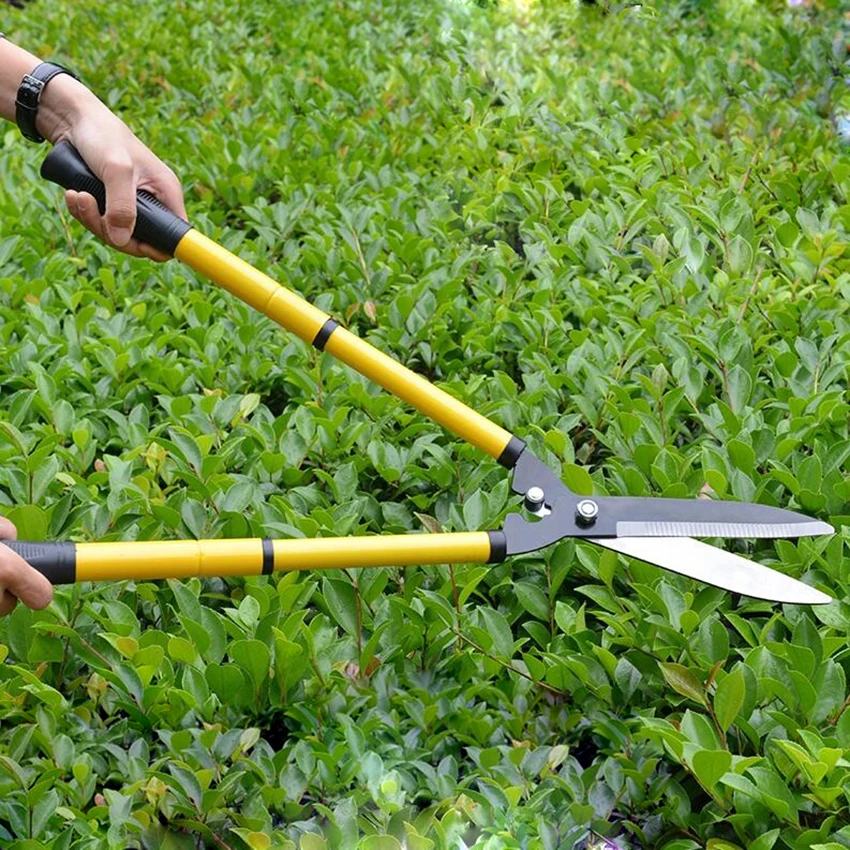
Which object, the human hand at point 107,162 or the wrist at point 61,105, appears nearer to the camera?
the human hand at point 107,162

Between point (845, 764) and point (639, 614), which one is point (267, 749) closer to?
point (639, 614)

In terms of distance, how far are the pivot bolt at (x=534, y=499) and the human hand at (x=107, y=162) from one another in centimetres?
93

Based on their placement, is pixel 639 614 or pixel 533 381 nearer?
pixel 639 614

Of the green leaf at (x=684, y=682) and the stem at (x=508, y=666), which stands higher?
the green leaf at (x=684, y=682)

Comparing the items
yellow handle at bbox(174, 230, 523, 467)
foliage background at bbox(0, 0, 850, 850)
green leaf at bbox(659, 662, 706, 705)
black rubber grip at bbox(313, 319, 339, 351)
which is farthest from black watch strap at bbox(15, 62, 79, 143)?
green leaf at bbox(659, 662, 706, 705)

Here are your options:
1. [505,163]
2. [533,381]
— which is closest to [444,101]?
[505,163]

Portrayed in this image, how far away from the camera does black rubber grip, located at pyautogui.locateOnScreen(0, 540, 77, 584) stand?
1.98m

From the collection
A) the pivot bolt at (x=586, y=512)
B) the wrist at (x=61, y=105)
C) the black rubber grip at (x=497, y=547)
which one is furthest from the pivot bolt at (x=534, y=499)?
the wrist at (x=61, y=105)

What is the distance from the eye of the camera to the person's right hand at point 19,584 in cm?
188

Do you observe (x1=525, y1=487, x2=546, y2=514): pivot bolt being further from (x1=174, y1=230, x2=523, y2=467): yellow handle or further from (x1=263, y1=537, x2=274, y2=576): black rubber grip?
(x1=263, y1=537, x2=274, y2=576): black rubber grip

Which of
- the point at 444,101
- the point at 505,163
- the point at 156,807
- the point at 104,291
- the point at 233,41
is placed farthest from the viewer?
the point at 233,41

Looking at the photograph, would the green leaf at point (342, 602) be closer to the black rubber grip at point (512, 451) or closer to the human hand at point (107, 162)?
the black rubber grip at point (512, 451)

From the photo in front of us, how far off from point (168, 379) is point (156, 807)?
128cm

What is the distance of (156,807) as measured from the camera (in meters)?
2.06
